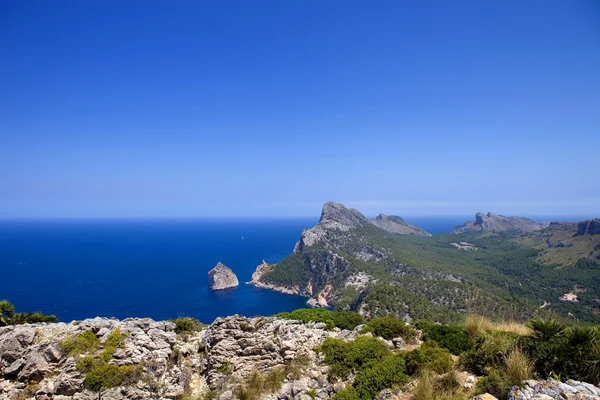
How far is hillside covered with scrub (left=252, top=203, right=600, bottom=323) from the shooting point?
7900cm

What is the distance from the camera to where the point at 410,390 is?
34.6ft

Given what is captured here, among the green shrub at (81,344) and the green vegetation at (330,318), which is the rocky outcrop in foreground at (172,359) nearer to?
the green shrub at (81,344)

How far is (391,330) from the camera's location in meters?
16.0


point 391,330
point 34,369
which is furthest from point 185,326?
point 391,330

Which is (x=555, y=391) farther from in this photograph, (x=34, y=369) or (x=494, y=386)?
(x=34, y=369)

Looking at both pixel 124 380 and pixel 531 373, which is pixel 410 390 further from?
pixel 124 380

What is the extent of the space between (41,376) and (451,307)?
86255 mm

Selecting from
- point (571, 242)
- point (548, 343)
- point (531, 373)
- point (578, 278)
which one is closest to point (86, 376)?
point (531, 373)

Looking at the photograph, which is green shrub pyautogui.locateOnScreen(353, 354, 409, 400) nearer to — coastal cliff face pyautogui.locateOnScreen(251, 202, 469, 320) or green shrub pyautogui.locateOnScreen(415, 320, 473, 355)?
green shrub pyautogui.locateOnScreen(415, 320, 473, 355)

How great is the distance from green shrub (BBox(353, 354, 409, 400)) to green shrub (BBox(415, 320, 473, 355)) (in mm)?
3074

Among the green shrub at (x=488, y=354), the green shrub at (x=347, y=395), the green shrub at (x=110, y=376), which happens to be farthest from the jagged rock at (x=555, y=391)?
the green shrub at (x=110, y=376)

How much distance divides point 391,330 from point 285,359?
568cm

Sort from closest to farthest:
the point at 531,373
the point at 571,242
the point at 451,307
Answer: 1. the point at 531,373
2. the point at 451,307
3. the point at 571,242

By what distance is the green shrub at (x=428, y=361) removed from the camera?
11.2 metres
